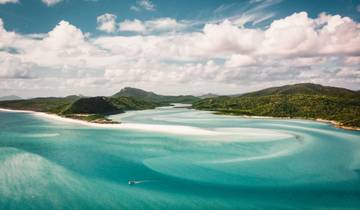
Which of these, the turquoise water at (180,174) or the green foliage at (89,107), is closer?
the turquoise water at (180,174)

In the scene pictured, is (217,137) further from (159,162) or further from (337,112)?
(337,112)

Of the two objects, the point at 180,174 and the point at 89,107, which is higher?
the point at 89,107

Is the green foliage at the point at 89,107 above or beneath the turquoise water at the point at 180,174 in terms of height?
above

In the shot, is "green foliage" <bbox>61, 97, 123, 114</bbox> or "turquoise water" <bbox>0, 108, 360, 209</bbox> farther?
"green foliage" <bbox>61, 97, 123, 114</bbox>

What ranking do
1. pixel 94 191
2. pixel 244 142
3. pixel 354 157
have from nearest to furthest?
Answer: 1. pixel 94 191
2. pixel 354 157
3. pixel 244 142

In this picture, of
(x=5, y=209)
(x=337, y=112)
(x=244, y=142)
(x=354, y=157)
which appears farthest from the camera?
(x=337, y=112)

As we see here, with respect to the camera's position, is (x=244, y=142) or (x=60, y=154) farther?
(x=244, y=142)

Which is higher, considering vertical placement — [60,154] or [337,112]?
[337,112]

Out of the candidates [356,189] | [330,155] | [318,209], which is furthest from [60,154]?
[330,155]
